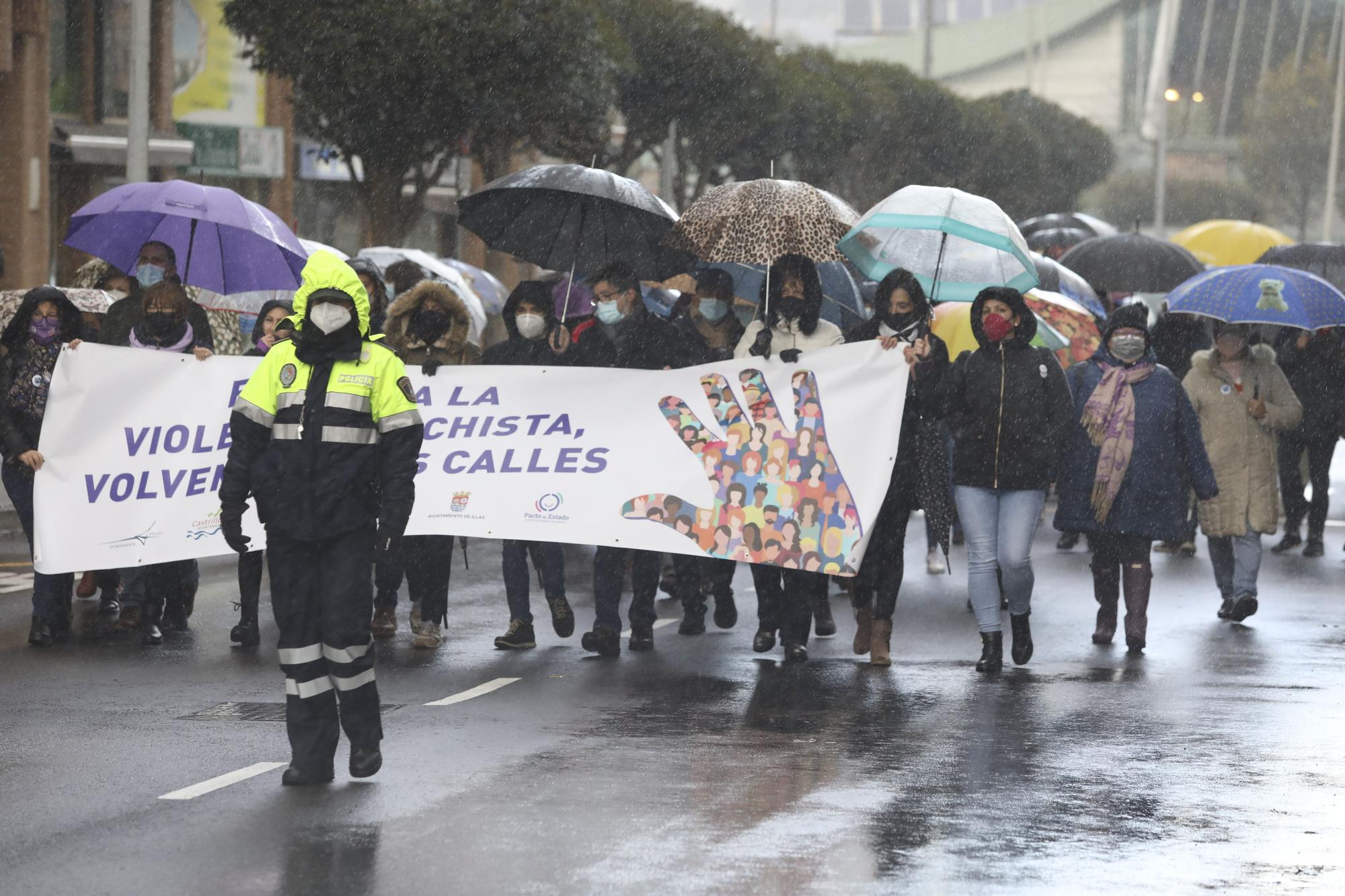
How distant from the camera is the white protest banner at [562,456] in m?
10.5

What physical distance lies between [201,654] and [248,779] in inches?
126

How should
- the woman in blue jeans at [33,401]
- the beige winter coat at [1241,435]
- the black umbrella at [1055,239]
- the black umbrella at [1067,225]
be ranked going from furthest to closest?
the black umbrella at [1067,225] < the black umbrella at [1055,239] < the beige winter coat at [1241,435] < the woman in blue jeans at [33,401]

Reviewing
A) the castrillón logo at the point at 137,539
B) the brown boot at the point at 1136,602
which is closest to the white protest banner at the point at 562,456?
the castrillón logo at the point at 137,539

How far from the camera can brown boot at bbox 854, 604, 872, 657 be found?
11.0m

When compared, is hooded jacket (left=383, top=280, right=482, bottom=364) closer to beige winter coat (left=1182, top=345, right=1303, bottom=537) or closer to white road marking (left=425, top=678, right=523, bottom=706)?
white road marking (left=425, top=678, right=523, bottom=706)

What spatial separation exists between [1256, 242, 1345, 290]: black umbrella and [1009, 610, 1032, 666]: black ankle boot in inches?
398

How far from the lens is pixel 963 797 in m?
7.52

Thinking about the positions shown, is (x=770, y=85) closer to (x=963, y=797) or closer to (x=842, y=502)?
(x=842, y=502)

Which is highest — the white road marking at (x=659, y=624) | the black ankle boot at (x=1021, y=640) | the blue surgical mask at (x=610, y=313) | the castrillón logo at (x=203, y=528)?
the blue surgical mask at (x=610, y=313)

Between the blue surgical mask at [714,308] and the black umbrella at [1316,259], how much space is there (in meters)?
9.48

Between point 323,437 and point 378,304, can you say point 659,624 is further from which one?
point 323,437

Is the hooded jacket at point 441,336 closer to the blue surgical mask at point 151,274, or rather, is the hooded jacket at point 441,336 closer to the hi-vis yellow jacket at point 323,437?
the blue surgical mask at point 151,274

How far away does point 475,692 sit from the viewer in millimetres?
9719

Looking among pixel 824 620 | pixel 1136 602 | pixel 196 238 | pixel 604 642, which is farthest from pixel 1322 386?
pixel 196 238
